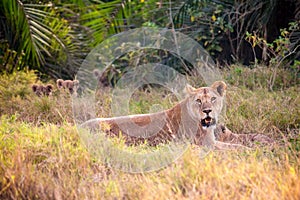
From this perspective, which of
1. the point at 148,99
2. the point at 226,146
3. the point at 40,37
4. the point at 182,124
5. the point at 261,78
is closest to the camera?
the point at 226,146

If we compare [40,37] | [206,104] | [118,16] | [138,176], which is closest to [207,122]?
[206,104]

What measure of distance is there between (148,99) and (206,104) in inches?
102

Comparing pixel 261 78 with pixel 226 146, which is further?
pixel 261 78

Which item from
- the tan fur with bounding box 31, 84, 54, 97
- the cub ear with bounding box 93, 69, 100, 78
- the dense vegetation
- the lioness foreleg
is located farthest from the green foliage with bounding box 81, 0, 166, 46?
the lioness foreleg

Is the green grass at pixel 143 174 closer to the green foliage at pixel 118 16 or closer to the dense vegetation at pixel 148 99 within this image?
the dense vegetation at pixel 148 99

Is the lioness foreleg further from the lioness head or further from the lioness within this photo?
the lioness head

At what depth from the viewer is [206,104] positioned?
5.76 meters

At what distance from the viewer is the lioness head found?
228 inches

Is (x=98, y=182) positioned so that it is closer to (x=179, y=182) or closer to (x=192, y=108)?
(x=179, y=182)

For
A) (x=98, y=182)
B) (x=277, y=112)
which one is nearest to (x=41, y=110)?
(x=277, y=112)

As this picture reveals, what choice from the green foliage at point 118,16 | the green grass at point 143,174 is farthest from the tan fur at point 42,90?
the green grass at point 143,174

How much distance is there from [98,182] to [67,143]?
0.86 metres

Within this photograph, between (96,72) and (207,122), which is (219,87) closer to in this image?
(207,122)

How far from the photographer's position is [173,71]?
33.0 ft
